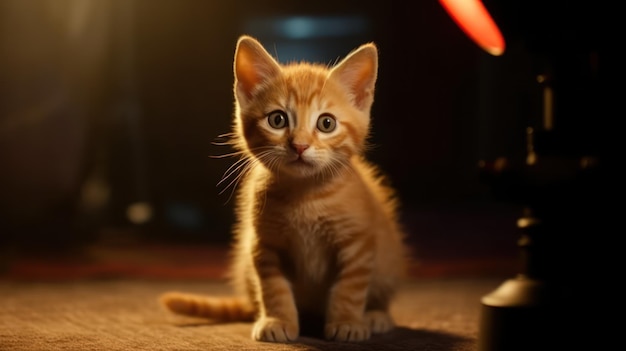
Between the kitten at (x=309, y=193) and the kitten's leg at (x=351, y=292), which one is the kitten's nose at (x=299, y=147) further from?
the kitten's leg at (x=351, y=292)

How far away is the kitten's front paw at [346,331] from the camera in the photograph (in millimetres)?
1079

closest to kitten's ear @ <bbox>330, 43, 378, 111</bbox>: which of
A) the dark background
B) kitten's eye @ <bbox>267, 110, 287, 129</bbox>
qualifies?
kitten's eye @ <bbox>267, 110, 287, 129</bbox>

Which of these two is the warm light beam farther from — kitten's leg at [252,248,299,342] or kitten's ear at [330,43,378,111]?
kitten's leg at [252,248,299,342]

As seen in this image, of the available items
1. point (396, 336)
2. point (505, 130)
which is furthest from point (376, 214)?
point (505, 130)

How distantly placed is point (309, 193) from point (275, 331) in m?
0.21

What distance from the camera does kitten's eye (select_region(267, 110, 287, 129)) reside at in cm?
108

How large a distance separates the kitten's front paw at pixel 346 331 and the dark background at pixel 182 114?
1246 millimetres

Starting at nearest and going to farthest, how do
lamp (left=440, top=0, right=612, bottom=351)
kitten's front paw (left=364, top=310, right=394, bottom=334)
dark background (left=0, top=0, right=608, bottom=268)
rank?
lamp (left=440, top=0, right=612, bottom=351)
kitten's front paw (left=364, top=310, right=394, bottom=334)
dark background (left=0, top=0, right=608, bottom=268)

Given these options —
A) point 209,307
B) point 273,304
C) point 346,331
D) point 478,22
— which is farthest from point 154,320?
point 478,22

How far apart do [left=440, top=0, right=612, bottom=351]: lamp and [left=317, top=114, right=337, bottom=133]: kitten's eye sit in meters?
0.35

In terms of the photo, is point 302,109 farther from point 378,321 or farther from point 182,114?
point 182,114

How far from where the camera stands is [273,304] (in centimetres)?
111

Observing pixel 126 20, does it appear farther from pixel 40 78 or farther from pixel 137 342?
pixel 137 342

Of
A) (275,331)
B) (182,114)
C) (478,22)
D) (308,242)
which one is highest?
(182,114)
